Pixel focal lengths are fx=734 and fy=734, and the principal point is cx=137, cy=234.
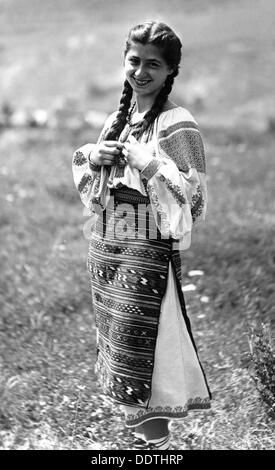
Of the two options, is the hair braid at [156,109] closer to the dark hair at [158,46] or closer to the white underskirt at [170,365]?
the dark hair at [158,46]

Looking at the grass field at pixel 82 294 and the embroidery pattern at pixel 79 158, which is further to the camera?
the grass field at pixel 82 294

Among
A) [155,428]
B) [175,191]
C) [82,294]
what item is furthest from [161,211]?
[82,294]

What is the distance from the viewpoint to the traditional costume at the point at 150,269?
286cm

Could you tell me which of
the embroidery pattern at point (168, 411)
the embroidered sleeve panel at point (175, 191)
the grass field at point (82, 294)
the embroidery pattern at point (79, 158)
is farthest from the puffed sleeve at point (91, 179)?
the grass field at point (82, 294)

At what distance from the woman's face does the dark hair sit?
20mm

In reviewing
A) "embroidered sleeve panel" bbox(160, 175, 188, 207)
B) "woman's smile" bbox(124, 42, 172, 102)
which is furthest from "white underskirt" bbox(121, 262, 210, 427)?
"woman's smile" bbox(124, 42, 172, 102)

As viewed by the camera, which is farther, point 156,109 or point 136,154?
point 156,109

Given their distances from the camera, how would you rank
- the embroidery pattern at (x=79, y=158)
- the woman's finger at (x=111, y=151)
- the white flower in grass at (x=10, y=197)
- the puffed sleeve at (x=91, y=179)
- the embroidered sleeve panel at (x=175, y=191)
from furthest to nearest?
the white flower in grass at (x=10, y=197)
the embroidery pattern at (x=79, y=158)
the puffed sleeve at (x=91, y=179)
the woman's finger at (x=111, y=151)
the embroidered sleeve panel at (x=175, y=191)

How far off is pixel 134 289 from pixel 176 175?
492mm

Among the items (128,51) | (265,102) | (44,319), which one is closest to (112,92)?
(265,102)

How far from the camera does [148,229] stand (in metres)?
2.95

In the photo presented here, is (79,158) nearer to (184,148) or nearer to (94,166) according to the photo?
(94,166)
